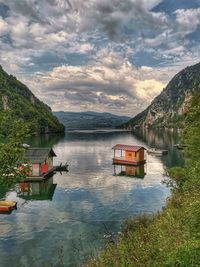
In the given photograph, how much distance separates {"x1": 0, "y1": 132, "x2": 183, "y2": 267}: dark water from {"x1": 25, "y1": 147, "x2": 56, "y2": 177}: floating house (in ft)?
10.2

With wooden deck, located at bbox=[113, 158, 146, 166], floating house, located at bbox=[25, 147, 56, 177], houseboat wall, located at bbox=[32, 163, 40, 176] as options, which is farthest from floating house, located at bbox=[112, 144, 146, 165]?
houseboat wall, located at bbox=[32, 163, 40, 176]

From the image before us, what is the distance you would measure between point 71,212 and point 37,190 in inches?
793

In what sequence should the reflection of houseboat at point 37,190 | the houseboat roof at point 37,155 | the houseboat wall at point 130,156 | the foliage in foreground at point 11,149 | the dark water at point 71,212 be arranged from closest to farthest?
the foliage in foreground at point 11,149 < the dark water at point 71,212 < the reflection of houseboat at point 37,190 < the houseboat roof at point 37,155 < the houseboat wall at point 130,156

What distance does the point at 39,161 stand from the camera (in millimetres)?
80125

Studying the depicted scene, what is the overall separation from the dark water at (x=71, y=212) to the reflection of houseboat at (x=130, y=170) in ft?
0.86

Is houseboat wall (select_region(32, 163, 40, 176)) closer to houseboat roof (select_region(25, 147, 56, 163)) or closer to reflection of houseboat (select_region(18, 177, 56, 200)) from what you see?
houseboat roof (select_region(25, 147, 56, 163))

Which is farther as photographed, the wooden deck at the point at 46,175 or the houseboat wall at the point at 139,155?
the houseboat wall at the point at 139,155

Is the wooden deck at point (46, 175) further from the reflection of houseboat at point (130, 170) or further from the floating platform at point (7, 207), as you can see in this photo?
the floating platform at point (7, 207)

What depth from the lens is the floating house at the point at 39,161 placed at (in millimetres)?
79625

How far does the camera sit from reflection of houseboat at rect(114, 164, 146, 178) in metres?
88.9

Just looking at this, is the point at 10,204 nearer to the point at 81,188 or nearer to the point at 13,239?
the point at 13,239

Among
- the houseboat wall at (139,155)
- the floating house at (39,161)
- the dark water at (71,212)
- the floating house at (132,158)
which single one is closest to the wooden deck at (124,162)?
the floating house at (132,158)

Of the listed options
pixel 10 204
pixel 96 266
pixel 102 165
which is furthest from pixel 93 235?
pixel 102 165

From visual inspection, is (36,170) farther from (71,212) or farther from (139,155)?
(139,155)
